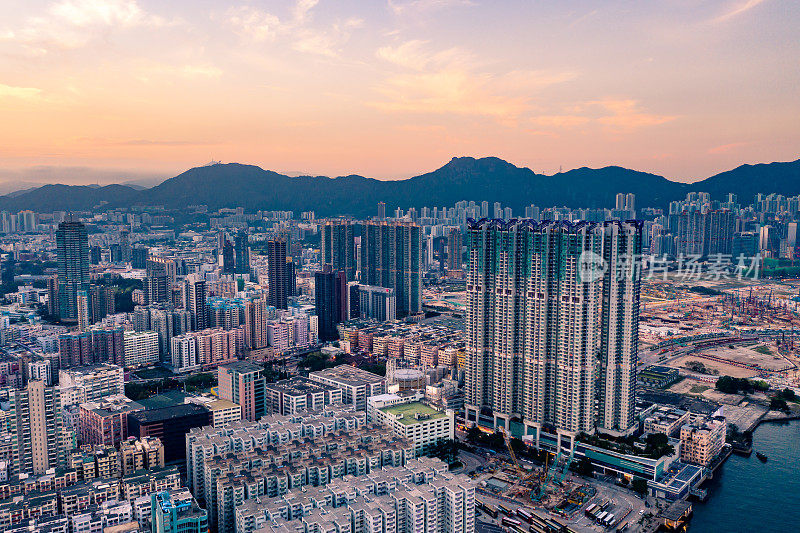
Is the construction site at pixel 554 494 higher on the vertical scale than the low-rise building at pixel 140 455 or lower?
lower

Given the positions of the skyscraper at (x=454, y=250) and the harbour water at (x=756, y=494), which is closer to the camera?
the harbour water at (x=756, y=494)

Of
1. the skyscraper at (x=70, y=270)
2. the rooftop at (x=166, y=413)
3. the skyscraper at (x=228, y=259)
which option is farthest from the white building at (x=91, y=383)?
the skyscraper at (x=228, y=259)

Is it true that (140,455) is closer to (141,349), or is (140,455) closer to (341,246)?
(141,349)

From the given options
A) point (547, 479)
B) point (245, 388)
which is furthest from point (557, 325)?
point (245, 388)

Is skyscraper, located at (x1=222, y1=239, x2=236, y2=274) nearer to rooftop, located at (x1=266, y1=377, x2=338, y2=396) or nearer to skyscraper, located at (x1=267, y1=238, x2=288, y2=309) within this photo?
skyscraper, located at (x1=267, y1=238, x2=288, y2=309)

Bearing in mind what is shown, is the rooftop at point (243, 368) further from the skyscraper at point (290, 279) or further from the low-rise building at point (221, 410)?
the skyscraper at point (290, 279)

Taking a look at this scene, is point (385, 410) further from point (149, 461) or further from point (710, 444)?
point (710, 444)

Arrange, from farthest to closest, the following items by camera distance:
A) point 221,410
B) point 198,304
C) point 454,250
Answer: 1. point 454,250
2. point 198,304
3. point 221,410

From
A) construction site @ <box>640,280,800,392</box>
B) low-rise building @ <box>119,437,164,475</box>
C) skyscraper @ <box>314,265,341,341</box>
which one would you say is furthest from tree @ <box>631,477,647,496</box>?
skyscraper @ <box>314,265,341,341</box>
